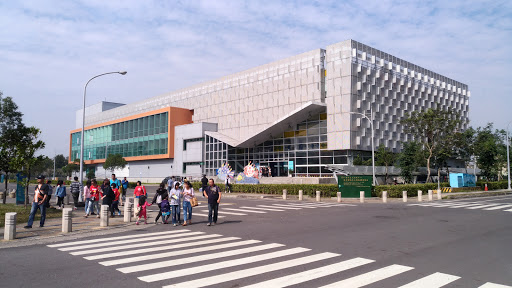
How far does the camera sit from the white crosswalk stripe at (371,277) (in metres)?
6.04

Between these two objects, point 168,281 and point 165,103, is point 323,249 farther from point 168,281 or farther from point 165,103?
point 165,103

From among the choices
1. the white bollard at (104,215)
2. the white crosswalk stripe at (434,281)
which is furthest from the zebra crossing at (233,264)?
the white bollard at (104,215)

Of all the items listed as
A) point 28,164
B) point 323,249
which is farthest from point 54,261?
point 28,164

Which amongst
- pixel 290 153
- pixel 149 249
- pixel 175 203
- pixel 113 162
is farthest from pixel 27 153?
pixel 113 162

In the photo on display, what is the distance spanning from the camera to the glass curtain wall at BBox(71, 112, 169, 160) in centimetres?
6306

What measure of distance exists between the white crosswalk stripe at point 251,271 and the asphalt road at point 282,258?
0.02 metres

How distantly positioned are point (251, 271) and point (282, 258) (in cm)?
128

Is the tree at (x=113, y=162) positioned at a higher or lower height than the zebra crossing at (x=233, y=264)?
higher

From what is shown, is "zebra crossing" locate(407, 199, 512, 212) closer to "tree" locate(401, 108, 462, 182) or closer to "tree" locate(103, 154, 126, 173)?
"tree" locate(401, 108, 462, 182)

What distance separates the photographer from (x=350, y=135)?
134 ft

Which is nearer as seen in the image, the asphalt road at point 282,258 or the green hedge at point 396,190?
the asphalt road at point 282,258

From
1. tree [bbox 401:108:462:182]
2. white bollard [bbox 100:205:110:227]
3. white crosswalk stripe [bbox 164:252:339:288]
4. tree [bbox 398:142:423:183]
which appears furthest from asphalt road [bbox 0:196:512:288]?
tree [bbox 398:142:423:183]

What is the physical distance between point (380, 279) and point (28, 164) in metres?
18.0

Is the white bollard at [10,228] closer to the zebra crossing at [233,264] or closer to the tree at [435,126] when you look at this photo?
the zebra crossing at [233,264]
